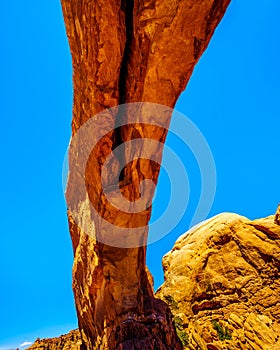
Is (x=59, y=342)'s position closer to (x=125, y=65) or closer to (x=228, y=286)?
(x=228, y=286)

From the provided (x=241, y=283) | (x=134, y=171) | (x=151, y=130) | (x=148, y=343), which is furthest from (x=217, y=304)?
(x=151, y=130)

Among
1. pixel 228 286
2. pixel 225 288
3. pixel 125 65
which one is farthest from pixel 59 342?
pixel 125 65

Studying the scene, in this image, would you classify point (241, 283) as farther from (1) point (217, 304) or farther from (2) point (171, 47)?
(2) point (171, 47)

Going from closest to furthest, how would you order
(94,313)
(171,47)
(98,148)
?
(171,47)
(98,148)
(94,313)

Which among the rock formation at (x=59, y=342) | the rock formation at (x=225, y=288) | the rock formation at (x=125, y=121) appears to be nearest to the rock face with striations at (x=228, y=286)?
the rock formation at (x=225, y=288)

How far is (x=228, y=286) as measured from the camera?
18203 millimetres

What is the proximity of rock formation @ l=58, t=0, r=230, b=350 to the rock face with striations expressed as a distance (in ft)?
16.9

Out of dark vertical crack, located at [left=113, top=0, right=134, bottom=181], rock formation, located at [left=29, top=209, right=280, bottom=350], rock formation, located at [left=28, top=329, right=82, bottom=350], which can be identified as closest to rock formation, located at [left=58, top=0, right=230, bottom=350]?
dark vertical crack, located at [left=113, top=0, right=134, bottom=181]

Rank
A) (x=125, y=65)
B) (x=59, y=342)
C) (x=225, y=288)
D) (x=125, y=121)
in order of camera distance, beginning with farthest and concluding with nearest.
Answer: (x=59, y=342) → (x=225, y=288) → (x=125, y=121) → (x=125, y=65)

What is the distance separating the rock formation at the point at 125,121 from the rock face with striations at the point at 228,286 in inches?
203

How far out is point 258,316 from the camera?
52.9 ft

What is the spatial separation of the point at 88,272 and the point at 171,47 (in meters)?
8.90

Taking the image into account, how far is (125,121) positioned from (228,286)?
13.3 metres

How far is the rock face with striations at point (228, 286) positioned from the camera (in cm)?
1525
